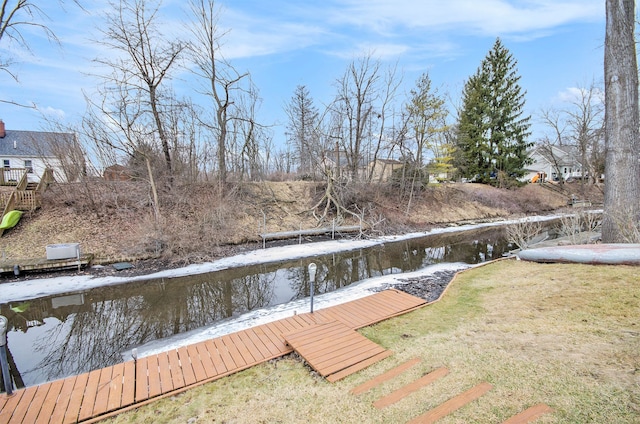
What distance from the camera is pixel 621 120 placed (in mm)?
6254

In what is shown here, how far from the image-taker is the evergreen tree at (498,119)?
941 inches

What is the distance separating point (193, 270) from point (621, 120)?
1147 centimetres

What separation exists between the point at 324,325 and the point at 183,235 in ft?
24.2

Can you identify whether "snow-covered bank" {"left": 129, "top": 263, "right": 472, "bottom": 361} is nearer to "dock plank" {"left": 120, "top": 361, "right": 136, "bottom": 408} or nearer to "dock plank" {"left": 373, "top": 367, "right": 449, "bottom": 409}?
"dock plank" {"left": 120, "top": 361, "right": 136, "bottom": 408}

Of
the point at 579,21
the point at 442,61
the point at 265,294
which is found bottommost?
the point at 265,294

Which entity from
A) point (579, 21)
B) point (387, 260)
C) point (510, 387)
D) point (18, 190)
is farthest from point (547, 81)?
point (18, 190)

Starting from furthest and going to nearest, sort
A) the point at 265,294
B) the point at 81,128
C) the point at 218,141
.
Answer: the point at 218,141 → the point at 81,128 → the point at 265,294

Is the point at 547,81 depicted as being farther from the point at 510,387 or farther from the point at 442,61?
the point at 510,387

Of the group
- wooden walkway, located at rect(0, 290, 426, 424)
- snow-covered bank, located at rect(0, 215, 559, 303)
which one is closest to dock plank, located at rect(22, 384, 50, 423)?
wooden walkway, located at rect(0, 290, 426, 424)

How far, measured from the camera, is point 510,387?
2.51 m

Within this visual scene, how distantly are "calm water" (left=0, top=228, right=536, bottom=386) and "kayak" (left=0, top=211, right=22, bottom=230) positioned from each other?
4.51 metres

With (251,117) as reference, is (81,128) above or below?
below

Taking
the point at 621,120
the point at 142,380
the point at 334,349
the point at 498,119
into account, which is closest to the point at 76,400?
the point at 142,380

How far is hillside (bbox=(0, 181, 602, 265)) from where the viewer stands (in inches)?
362
